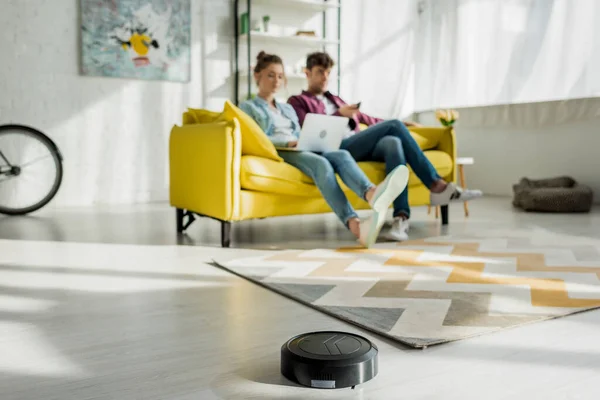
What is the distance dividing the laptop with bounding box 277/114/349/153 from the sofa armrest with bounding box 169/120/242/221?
13.8 inches

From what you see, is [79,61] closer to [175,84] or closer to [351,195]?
[175,84]

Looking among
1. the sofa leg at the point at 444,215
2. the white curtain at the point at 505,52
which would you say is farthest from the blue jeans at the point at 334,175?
the white curtain at the point at 505,52

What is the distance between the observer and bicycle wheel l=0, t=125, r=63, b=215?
4.01 meters

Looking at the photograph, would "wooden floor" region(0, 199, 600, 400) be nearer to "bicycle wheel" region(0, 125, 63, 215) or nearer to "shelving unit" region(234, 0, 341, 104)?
"bicycle wheel" region(0, 125, 63, 215)

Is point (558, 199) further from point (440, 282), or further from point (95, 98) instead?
point (95, 98)

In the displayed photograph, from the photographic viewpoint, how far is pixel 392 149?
9.84ft

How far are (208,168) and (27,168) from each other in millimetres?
2058

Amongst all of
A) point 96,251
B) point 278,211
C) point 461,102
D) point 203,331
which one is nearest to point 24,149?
point 96,251

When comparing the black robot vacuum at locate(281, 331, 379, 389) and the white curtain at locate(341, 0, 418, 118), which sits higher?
the white curtain at locate(341, 0, 418, 118)

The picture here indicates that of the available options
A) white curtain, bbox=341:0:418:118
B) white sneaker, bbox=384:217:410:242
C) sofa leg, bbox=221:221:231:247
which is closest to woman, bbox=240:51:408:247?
white sneaker, bbox=384:217:410:242

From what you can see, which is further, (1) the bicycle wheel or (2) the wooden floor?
(1) the bicycle wheel

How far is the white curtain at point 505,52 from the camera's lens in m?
4.29

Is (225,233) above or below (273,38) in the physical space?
below

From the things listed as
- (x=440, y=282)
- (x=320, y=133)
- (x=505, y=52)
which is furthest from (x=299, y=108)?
(x=505, y=52)
